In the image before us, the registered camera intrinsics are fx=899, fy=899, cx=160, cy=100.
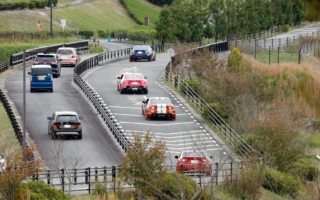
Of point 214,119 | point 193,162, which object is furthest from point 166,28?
point 193,162

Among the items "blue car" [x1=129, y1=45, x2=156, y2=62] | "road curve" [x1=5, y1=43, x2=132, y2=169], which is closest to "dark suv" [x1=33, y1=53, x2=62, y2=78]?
"road curve" [x1=5, y1=43, x2=132, y2=169]

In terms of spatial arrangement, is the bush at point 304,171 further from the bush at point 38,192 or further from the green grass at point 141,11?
the green grass at point 141,11

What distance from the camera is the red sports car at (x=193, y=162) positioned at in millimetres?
33406

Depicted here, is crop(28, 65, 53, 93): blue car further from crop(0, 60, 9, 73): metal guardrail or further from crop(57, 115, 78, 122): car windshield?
crop(57, 115, 78, 122): car windshield

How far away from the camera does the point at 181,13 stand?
94.1m

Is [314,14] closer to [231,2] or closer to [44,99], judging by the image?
[44,99]

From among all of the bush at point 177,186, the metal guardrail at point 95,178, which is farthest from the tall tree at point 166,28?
the bush at point 177,186

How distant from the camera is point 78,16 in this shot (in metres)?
123

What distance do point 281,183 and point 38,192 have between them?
437 inches

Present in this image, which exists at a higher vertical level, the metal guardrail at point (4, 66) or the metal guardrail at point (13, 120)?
the metal guardrail at point (4, 66)

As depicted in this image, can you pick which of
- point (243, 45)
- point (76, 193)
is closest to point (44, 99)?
point (76, 193)

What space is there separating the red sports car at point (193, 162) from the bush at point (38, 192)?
22.5 feet

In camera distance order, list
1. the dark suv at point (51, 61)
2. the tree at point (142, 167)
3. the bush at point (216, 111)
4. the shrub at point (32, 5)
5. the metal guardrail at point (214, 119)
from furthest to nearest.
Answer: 1. the shrub at point (32, 5)
2. the dark suv at point (51, 61)
3. the bush at point (216, 111)
4. the metal guardrail at point (214, 119)
5. the tree at point (142, 167)

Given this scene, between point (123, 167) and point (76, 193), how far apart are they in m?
1.86
